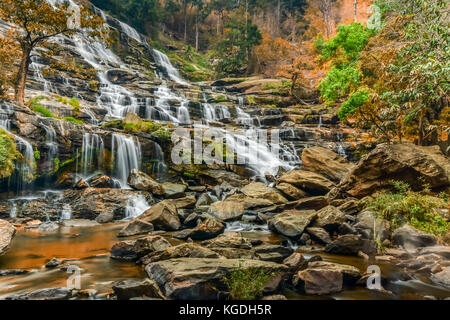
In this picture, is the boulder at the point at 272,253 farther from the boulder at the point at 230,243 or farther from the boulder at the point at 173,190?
the boulder at the point at 173,190

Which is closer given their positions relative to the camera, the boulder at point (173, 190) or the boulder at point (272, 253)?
the boulder at point (272, 253)

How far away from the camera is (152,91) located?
84.9ft

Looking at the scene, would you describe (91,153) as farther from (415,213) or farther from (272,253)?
(415,213)

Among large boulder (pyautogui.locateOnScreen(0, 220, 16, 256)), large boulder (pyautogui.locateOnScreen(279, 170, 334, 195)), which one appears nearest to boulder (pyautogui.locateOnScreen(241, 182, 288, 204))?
large boulder (pyautogui.locateOnScreen(279, 170, 334, 195))

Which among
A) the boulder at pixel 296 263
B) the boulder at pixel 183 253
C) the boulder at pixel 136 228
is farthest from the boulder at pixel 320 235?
the boulder at pixel 136 228

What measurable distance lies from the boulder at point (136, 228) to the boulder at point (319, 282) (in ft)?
16.3

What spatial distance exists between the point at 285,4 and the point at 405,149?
48.2 m

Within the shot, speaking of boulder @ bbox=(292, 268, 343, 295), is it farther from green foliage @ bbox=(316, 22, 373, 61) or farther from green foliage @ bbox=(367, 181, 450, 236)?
green foliage @ bbox=(316, 22, 373, 61)

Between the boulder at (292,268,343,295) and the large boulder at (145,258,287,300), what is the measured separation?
34cm

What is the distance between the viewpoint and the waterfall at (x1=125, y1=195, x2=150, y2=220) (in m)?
10.6

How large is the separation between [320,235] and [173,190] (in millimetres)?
7001

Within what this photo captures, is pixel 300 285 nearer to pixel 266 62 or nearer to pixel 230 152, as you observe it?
pixel 230 152

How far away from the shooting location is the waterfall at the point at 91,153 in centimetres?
1239
